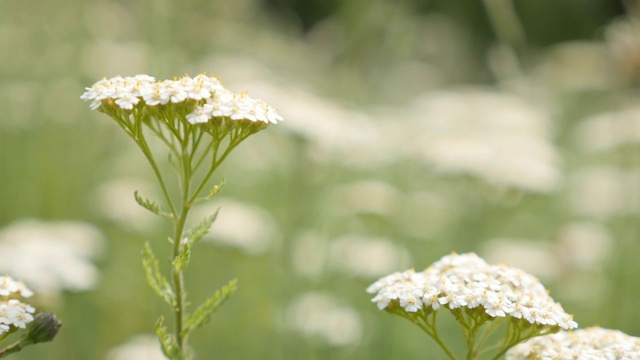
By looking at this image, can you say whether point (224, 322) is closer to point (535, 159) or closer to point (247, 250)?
point (247, 250)

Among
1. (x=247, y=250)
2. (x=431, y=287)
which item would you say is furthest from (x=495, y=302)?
(x=247, y=250)

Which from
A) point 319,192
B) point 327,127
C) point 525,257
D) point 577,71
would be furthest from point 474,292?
point 577,71

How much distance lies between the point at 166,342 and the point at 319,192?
4493 mm

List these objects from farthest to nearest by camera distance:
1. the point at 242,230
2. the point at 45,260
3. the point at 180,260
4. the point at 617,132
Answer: the point at 617,132, the point at 242,230, the point at 45,260, the point at 180,260

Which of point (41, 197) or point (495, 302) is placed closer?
point (495, 302)

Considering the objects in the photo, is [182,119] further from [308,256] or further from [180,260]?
[308,256]

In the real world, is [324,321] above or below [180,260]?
above

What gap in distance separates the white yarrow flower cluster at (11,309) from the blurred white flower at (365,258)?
2573 mm

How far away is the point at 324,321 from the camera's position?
12.6 feet

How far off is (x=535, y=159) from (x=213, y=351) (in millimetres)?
2153

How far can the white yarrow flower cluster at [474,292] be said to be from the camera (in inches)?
73.3

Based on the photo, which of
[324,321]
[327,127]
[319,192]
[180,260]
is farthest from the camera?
[319,192]

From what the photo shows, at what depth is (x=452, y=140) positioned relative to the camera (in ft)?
17.6

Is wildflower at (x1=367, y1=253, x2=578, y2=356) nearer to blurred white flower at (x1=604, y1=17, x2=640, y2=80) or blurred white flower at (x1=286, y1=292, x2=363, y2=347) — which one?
blurred white flower at (x1=286, y1=292, x2=363, y2=347)
